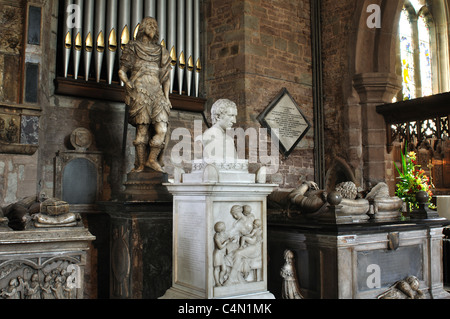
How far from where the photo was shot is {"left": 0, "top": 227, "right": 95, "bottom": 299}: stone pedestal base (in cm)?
265

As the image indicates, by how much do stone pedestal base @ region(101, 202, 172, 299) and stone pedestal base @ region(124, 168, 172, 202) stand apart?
175 millimetres

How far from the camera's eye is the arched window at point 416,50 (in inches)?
414

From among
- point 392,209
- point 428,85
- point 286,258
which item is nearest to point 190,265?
point 286,258

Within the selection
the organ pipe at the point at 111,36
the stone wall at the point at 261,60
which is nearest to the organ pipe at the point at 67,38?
the organ pipe at the point at 111,36

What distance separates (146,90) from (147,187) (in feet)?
3.20

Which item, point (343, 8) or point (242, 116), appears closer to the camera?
point (242, 116)

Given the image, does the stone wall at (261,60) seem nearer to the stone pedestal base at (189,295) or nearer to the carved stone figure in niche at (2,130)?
the carved stone figure in niche at (2,130)

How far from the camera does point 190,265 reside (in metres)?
3.37

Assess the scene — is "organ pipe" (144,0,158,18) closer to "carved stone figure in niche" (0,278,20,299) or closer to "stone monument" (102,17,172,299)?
"stone monument" (102,17,172,299)

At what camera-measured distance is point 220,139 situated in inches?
137

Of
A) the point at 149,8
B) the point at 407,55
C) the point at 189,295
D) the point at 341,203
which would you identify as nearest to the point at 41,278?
the point at 189,295

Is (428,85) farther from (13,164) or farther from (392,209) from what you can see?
(13,164)

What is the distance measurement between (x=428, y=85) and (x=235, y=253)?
30.1 ft

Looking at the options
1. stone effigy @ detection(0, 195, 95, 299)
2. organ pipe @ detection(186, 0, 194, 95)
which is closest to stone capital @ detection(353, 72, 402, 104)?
organ pipe @ detection(186, 0, 194, 95)
